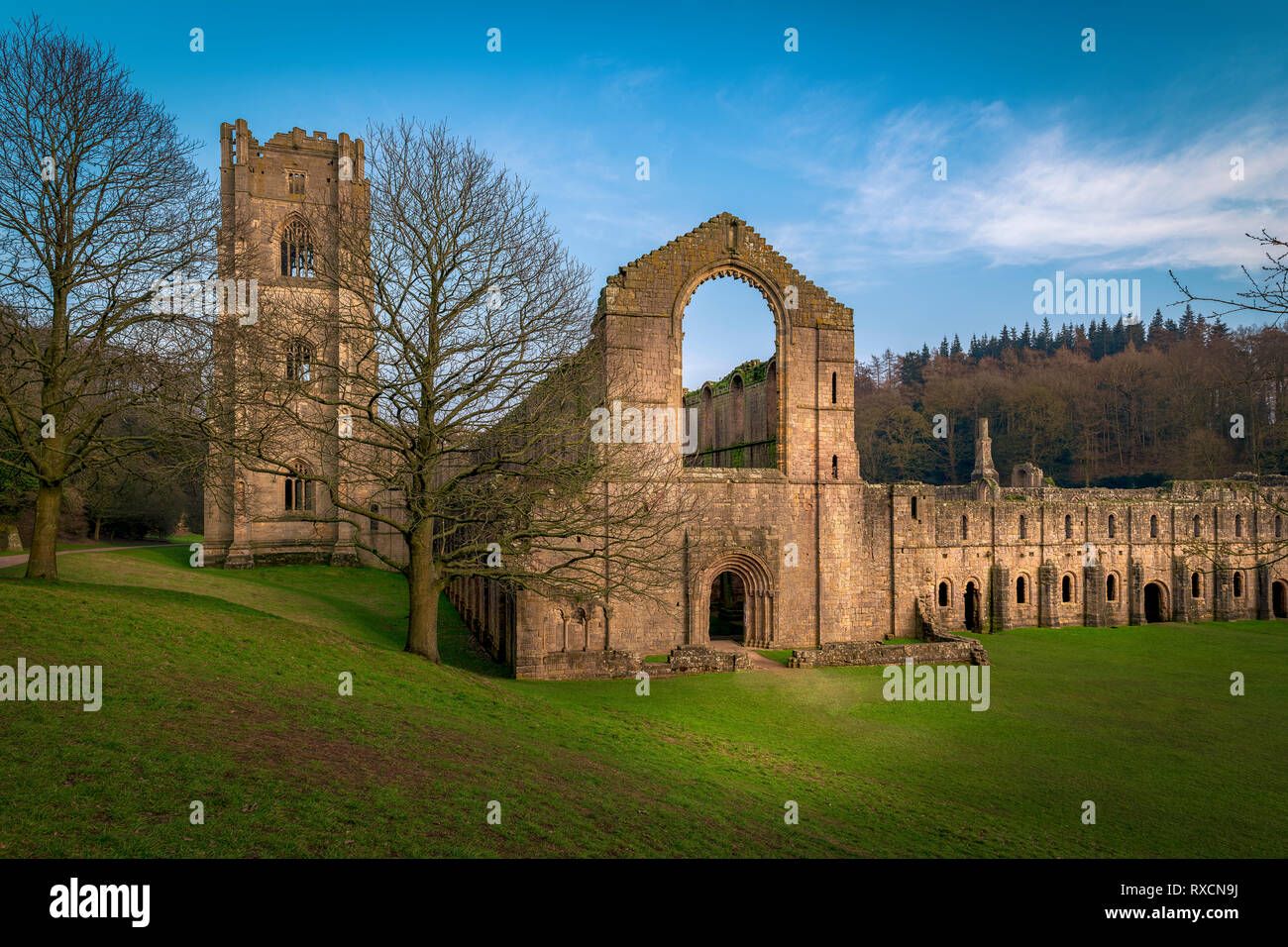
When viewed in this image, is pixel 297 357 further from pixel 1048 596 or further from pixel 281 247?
pixel 1048 596

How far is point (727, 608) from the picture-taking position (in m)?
32.5

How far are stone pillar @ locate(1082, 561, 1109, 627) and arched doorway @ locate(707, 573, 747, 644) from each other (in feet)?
50.2

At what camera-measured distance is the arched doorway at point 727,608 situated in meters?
28.1

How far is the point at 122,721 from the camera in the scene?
8.23 m

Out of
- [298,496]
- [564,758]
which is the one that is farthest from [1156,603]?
[298,496]

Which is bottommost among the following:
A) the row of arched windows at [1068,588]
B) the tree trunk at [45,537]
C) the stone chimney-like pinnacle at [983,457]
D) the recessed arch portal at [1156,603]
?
the recessed arch portal at [1156,603]

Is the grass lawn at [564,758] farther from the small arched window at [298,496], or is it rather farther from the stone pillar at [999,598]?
the small arched window at [298,496]

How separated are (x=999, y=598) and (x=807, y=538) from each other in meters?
11.5

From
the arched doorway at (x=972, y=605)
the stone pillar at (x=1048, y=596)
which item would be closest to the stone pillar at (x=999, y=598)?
the arched doorway at (x=972, y=605)

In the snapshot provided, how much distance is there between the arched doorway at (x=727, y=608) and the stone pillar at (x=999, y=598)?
410 inches

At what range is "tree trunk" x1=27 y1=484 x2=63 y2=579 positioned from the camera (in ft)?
48.5

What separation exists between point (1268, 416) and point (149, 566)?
77685 mm

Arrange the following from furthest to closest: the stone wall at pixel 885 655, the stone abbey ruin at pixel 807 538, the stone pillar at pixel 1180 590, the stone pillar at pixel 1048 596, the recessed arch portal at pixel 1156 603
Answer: the recessed arch portal at pixel 1156 603
the stone pillar at pixel 1180 590
the stone pillar at pixel 1048 596
the stone abbey ruin at pixel 807 538
the stone wall at pixel 885 655
